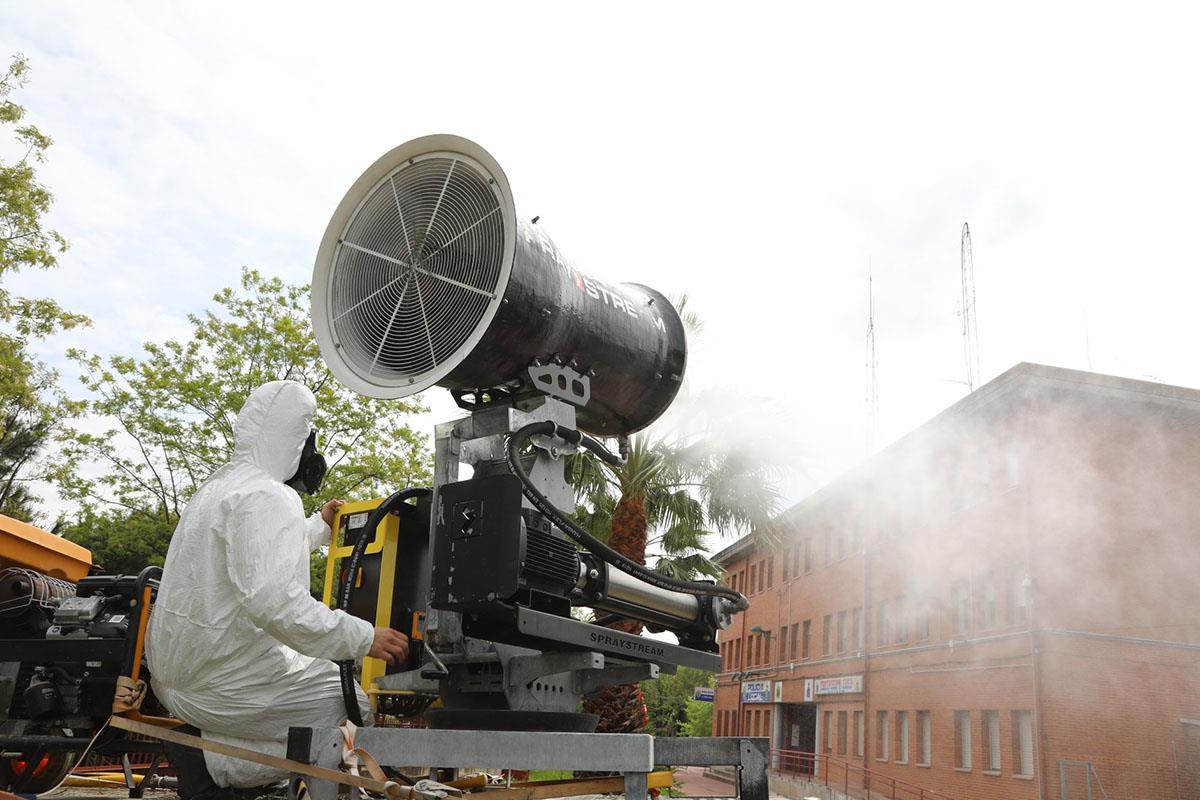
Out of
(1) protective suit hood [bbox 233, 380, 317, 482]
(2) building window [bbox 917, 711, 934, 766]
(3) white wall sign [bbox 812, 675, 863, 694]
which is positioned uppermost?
(1) protective suit hood [bbox 233, 380, 317, 482]

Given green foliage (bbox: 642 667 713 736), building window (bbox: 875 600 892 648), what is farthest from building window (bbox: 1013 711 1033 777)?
green foliage (bbox: 642 667 713 736)

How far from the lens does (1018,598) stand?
23.6 m

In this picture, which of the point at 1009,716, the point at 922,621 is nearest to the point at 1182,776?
the point at 1009,716

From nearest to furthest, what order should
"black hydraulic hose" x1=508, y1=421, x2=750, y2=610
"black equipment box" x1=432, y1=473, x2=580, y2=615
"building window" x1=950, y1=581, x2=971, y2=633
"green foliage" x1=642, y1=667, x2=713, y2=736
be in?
"black equipment box" x1=432, y1=473, x2=580, y2=615 → "black hydraulic hose" x1=508, y1=421, x2=750, y2=610 → "building window" x1=950, y1=581, x2=971, y2=633 → "green foliage" x1=642, y1=667, x2=713, y2=736

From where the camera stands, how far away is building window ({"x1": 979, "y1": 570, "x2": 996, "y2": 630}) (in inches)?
981

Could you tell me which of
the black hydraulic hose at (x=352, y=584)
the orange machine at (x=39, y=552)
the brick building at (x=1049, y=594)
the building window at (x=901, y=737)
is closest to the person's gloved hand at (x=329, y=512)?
the black hydraulic hose at (x=352, y=584)

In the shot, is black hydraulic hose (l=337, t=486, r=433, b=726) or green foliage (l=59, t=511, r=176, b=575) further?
green foliage (l=59, t=511, r=176, b=575)

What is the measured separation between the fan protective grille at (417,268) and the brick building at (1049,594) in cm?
1990

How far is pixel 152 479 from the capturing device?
19609 mm

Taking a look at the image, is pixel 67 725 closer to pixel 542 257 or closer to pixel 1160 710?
pixel 542 257

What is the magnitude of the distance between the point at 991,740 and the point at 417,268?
991 inches

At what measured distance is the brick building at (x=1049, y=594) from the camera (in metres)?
22.1

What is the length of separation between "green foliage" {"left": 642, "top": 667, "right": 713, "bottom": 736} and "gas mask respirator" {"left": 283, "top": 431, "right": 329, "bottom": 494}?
190 ft

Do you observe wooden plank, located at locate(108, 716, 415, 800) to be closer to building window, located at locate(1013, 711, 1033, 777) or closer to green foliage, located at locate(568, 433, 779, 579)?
green foliage, located at locate(568, 433, 779, 579)
